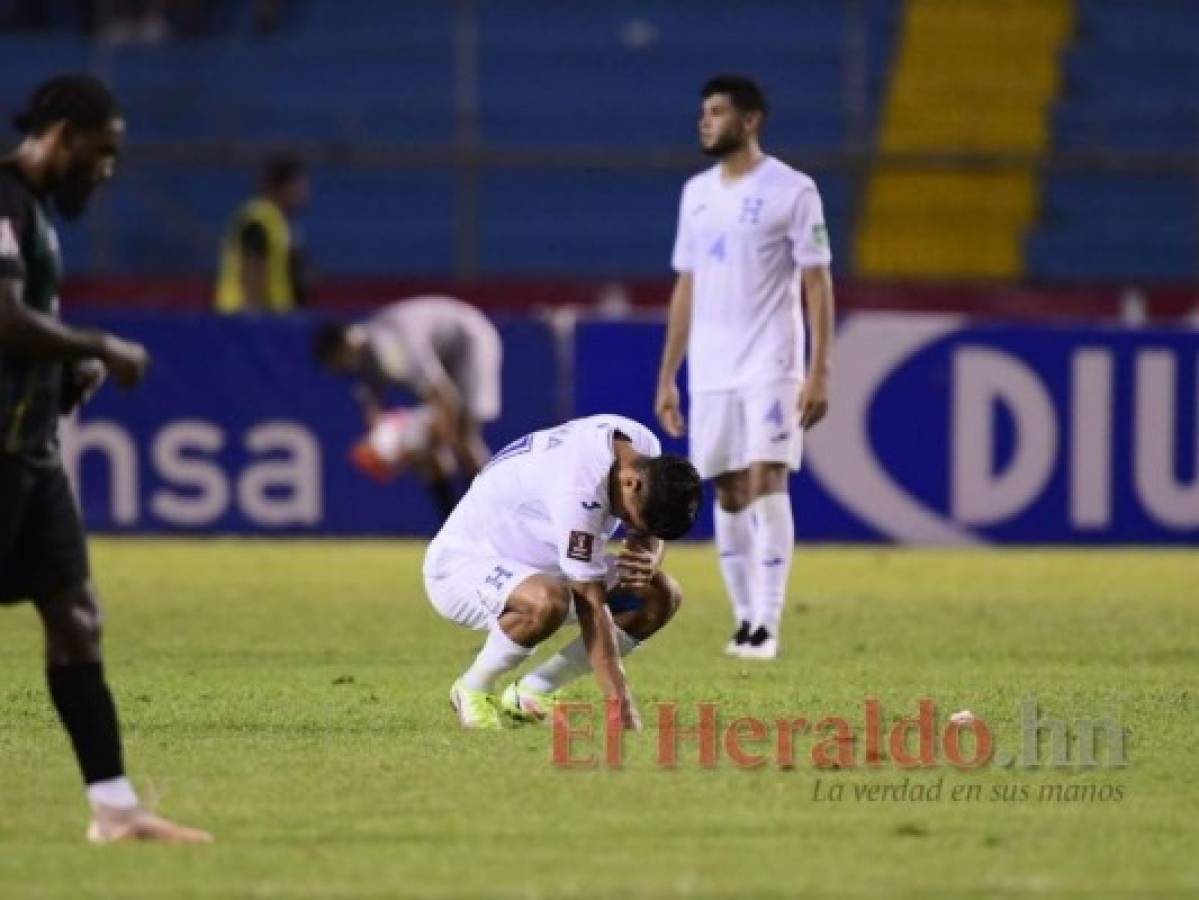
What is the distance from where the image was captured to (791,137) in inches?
1036

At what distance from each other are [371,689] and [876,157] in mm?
14726

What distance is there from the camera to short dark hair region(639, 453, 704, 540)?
8133 millimetres

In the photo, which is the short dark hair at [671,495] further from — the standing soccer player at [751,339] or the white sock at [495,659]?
the standing soccer player at [751,339]

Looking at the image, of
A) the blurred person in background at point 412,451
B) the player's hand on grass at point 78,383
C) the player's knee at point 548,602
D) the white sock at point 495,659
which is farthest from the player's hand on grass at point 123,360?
the blurred person in background at point 412,451

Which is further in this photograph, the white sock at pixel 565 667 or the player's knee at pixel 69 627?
the white sock at pixel 565 667

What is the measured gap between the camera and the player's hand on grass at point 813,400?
1106cm

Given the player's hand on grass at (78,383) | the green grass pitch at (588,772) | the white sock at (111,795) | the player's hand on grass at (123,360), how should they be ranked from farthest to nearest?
the player's hand on grass at (78,383) → the white sock at (111,795) → the player's hand on grass at (123,360) → the green grass pitch at (588,772)

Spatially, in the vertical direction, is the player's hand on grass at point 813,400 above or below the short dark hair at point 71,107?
below

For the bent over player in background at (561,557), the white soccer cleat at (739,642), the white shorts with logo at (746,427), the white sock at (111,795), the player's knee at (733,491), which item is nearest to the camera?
the white sock at (111,795)

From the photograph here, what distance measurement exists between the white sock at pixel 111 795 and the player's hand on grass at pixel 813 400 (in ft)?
16.4

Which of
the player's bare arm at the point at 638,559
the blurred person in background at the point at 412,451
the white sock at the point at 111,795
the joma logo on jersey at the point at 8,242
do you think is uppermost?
the joma logo on jersey at the point at 8,242

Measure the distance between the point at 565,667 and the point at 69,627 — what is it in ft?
8.45

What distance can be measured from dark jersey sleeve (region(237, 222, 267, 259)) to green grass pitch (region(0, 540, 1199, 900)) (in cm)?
427

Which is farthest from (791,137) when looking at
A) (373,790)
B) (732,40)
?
(373,790)
